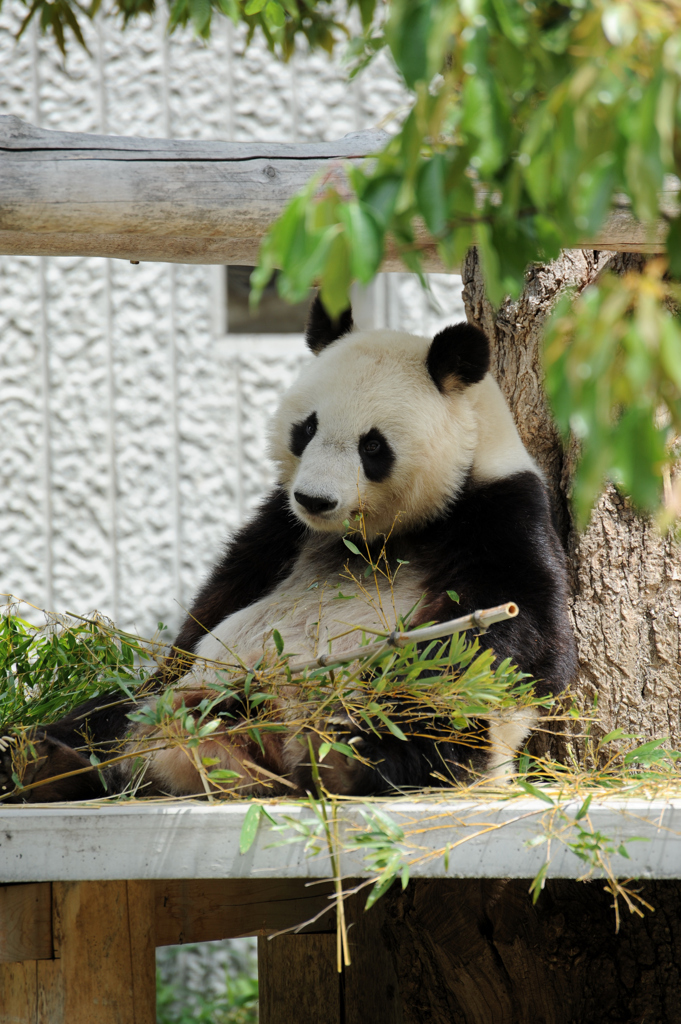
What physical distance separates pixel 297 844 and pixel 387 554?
3.13ft

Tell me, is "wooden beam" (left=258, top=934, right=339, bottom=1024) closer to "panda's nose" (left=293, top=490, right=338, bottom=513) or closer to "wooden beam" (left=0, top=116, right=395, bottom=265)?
"panda's nose" (left=293, top=490, right=338, bottom=513)

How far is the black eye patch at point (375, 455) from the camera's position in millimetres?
2416

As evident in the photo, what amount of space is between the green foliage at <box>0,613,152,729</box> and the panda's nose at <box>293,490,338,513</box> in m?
0.68

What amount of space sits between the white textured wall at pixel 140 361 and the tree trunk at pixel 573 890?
2.46 metres

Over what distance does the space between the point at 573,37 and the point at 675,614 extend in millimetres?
2023

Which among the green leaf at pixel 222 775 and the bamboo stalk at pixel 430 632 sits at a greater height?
the bamboo stalk at pixel 430 632

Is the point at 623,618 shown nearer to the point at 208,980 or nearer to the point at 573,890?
the point at 573,890

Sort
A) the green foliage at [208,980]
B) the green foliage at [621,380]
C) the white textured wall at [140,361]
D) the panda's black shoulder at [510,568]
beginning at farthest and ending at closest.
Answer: the green foliage at [208,980] → the white textured wall at [140,361] → the panda's black shoulder at [510,568] → the green foliage at [621,380]

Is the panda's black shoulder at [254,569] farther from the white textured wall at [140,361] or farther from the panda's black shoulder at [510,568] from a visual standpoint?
the white textured wall at [140,361]

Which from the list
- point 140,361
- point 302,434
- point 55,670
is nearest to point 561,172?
point 302,434

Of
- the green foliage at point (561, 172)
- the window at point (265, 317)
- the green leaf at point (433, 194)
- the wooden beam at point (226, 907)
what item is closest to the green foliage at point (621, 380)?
the green foliage at point (561, 172)

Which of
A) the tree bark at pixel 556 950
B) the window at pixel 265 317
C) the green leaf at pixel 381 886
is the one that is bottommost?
the tree bark at pixel 556 950

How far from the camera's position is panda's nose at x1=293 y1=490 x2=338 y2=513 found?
89.0 inches

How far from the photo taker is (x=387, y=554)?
2.56 m
